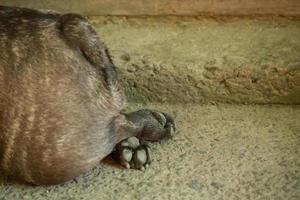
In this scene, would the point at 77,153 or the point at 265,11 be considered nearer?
the point at 77,153

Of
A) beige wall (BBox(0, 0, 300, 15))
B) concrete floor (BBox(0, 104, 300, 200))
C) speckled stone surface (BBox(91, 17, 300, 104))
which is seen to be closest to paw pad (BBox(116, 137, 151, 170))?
concrete floor (BBox(0, 104, 300, 200))

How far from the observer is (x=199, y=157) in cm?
224

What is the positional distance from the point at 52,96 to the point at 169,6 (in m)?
0.86

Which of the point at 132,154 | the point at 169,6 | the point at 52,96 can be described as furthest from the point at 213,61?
the point at 52,96

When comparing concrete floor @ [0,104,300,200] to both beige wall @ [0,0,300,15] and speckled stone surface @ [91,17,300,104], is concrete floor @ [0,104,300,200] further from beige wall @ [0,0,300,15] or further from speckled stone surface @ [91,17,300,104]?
beige wall @ [0,0,300,15]

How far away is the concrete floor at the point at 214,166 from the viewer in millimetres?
2084

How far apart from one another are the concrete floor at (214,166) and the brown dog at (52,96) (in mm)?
92

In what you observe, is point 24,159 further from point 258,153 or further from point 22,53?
point 258,153

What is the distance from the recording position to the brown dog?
1915mm

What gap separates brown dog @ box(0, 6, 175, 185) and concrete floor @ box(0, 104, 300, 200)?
9 centimetres

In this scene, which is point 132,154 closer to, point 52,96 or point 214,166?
point 214,166

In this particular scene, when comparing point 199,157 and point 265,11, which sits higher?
point 265,11

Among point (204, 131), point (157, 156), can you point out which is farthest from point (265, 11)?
point (157, 156)

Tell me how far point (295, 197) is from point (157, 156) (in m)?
0.48
